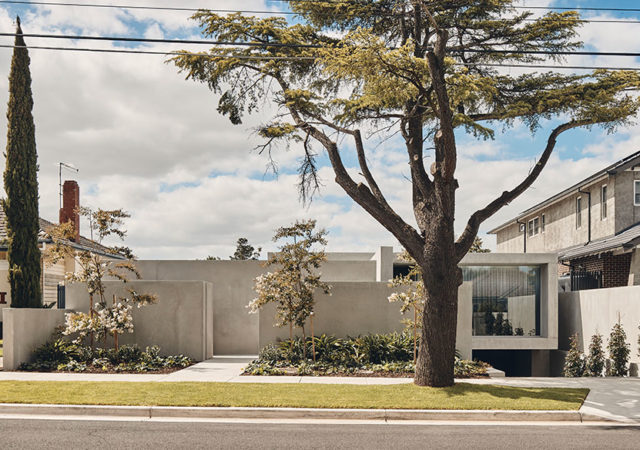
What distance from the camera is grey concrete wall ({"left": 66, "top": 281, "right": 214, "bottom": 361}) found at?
60.7ft

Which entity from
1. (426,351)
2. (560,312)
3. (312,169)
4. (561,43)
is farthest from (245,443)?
(560,312)

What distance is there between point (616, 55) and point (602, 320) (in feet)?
33.5

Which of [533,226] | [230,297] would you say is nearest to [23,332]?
[230,297]

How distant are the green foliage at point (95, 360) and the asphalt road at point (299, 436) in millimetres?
5619

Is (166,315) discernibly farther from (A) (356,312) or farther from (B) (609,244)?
(B) (609,244)

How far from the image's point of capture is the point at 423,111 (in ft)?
54.6

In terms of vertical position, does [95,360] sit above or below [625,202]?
below

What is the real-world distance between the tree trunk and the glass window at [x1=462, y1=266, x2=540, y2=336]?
11.5 metres

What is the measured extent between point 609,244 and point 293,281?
13.7 meters

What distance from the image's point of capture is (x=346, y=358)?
16906 mm

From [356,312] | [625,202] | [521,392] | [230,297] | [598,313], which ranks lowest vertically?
[521,392]

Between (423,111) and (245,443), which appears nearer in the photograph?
(245,443)

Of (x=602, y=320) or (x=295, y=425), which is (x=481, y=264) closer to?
(x=602, y=320)

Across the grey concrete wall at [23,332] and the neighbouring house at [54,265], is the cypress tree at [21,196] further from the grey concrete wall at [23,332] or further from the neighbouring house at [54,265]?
the neighbouring house at [54,265]
